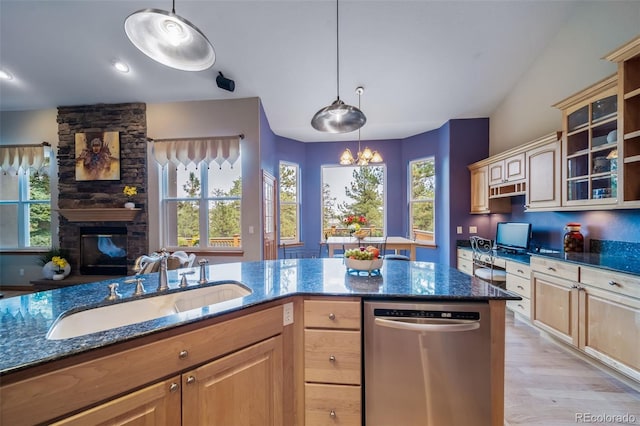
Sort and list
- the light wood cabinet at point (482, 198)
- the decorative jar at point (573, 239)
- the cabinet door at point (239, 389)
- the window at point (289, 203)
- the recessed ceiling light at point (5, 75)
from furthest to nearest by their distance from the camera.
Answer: the window at point (289, 203) → the light wood cabinet at point (482, 198) → the recessed ceiling light at point (5, 75) → the decorative jar at point (573, 239) → the cabinet door at point (239, 389)

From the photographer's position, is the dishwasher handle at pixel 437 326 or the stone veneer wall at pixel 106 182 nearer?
the dishwasher handle at pixel 437 326

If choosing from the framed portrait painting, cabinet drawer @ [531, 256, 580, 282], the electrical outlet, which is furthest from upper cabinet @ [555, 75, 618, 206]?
the framed portrait painting

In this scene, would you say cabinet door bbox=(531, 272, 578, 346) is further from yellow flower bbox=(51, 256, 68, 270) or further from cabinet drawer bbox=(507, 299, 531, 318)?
yellow flower bbox=(51, 256, 68, 270)

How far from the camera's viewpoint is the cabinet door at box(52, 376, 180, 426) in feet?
2.53

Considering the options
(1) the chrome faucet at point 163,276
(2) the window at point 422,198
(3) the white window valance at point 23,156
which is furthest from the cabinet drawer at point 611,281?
(3) the white window valance at point 23,156

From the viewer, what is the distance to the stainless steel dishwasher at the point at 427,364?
4.00 feet

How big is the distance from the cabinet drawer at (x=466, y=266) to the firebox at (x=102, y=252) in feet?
18.8

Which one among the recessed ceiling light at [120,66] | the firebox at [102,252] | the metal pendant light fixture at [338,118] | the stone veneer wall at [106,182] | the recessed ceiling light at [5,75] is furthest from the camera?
the firebox at [102,252]

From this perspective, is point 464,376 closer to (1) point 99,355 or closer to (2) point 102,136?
(1) point 99,355

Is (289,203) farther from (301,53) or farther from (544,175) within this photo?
(544,175)

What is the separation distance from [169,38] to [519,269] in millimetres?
3846

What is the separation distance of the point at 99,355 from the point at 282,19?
11.2 feet

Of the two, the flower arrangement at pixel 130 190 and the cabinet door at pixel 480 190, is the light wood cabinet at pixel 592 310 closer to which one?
the cabinet door at pixel 480 190

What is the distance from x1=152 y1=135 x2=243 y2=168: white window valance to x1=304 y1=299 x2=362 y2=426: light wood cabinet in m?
3.24
